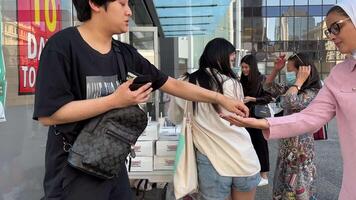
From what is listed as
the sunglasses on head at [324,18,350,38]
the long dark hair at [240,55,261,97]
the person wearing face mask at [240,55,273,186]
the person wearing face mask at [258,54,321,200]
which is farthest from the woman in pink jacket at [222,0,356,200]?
the long dark hair at [240,55,261,97]

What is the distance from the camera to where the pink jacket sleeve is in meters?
2.07

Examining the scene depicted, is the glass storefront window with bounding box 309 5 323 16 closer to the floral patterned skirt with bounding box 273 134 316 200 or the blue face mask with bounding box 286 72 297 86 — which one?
the blue face mask with bounding box 286 72 297 86

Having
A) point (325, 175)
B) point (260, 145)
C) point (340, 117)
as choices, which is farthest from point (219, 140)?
point (325, 175)

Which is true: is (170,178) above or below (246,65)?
below

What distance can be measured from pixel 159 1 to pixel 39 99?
12215 mm

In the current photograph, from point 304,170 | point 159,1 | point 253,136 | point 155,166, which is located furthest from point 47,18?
point 159,1

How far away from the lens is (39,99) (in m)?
1.79

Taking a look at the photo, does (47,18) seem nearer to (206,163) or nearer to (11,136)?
(11,136)

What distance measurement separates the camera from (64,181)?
6.08 feet

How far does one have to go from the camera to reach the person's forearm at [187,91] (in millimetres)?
2404

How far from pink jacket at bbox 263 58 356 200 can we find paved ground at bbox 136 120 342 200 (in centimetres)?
335

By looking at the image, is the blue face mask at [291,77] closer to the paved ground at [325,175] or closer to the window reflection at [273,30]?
the paved ground at [325,175]

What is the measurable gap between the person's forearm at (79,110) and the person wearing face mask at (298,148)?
2.66 metres

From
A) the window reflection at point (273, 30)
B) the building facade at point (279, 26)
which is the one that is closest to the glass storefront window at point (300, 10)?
the building facade at point (279, 26)
